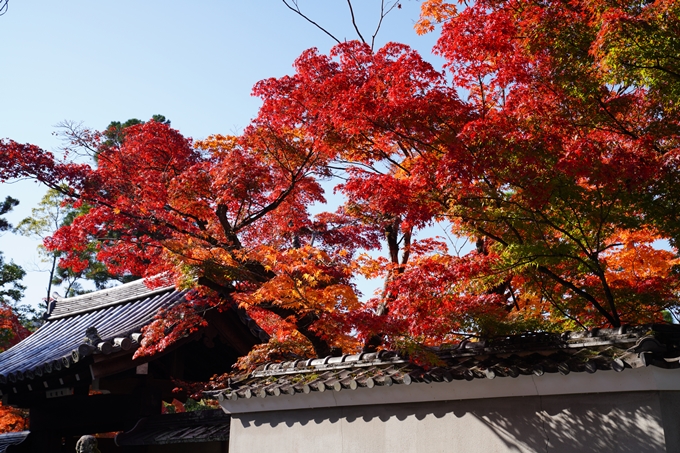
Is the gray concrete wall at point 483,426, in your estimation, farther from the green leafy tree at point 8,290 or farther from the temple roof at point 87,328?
the green leafy tree at point 8,290

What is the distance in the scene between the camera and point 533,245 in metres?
8.01

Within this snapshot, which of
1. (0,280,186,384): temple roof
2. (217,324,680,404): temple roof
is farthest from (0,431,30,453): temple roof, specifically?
(217,324,680,404): temple roof

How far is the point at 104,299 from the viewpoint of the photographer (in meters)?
14.7

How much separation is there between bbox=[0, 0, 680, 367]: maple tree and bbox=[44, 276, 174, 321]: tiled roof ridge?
540 millimetres

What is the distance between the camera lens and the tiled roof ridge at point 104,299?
1355 cm

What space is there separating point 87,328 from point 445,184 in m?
7.67

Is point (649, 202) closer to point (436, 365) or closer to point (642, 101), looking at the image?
point (642, 101)

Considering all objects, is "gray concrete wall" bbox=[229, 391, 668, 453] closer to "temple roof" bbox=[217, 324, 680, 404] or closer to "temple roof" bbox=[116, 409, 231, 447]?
"temple roof" bbox=[217, 324, 680, 404]

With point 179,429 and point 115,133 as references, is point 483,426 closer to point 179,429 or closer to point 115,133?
point 179,429

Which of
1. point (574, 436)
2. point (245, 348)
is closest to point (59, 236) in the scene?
point (245, 348)

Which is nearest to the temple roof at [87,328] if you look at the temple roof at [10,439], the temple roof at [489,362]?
the temple roof at [10,439]

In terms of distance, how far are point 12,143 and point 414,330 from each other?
903 centimetres

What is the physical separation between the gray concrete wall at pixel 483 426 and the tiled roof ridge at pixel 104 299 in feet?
16.0

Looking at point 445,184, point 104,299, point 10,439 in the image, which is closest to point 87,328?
point 104,299
